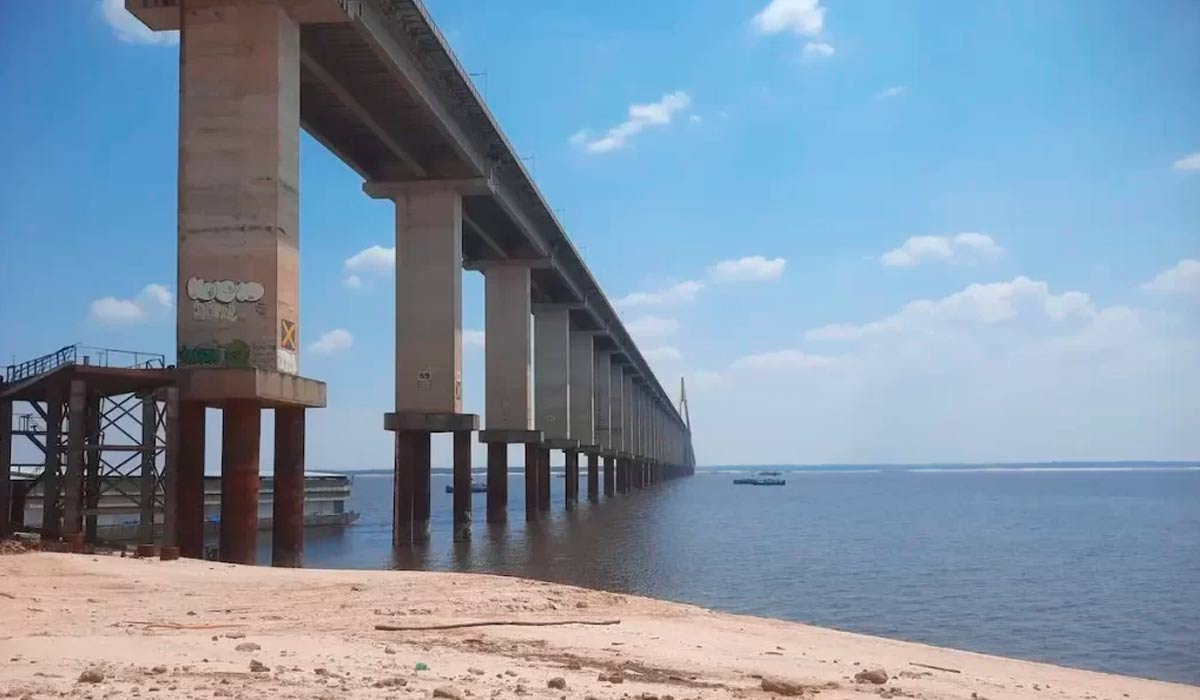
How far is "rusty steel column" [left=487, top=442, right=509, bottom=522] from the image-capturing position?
70000 mm

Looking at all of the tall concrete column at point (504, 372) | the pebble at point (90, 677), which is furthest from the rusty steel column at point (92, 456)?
the tall concrete column at point (504, 372)

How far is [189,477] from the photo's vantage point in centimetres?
3084

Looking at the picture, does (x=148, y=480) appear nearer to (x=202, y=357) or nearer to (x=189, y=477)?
(x=189, y=477)

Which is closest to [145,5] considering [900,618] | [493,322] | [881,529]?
[900,618]

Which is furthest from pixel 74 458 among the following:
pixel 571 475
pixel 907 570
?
pixel 571 475

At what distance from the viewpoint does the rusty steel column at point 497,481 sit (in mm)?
70000

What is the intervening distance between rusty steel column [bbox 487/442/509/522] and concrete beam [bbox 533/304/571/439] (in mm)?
12724

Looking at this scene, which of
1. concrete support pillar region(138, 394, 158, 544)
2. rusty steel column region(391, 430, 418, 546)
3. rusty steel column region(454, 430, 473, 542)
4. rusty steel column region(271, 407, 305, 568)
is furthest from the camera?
rusty steel column region(454, 430, 473, 542)

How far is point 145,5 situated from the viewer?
33688 mm

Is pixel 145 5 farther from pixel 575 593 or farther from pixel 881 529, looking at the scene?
pixel 881 529

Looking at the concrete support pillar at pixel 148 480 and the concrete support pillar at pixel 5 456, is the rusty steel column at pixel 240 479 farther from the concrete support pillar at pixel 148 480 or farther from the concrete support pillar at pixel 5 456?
the concrete support pillar at pixel 5 456

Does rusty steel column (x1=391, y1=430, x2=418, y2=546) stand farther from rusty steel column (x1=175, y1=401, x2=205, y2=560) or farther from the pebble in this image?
the pebble

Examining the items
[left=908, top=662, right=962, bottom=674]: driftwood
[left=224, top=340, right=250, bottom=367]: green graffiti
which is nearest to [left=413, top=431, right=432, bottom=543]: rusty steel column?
[left=224, top=340, right=250, bottom=367]: green graffiti

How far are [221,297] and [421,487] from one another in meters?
24.8
